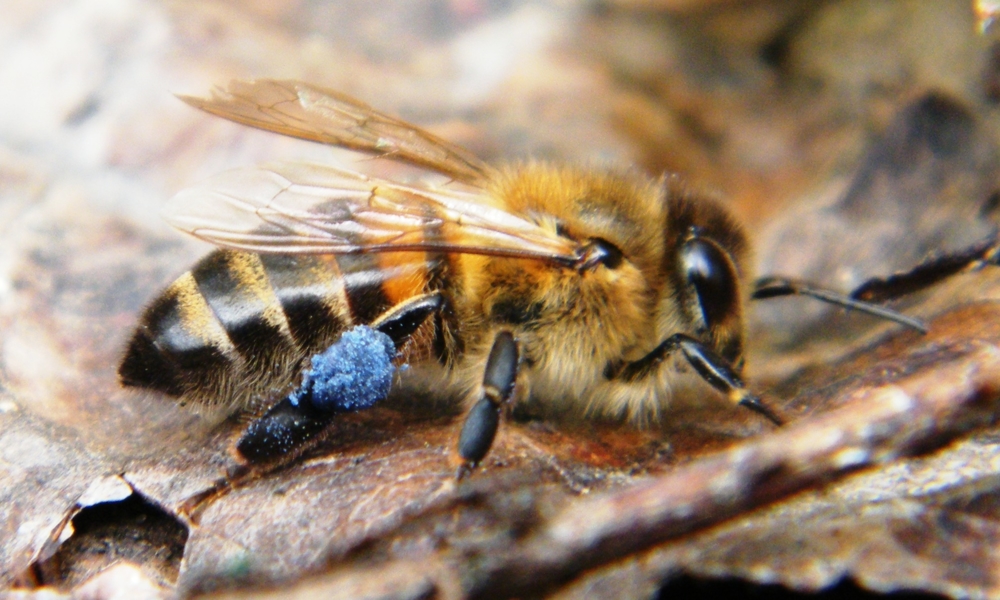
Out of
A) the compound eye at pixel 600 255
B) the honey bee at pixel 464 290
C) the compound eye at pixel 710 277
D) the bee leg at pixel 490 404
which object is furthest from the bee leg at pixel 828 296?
the bee leg at pixel 490 404

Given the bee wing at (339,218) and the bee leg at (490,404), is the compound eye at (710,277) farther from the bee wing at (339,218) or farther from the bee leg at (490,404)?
the bee leg at (490,404)

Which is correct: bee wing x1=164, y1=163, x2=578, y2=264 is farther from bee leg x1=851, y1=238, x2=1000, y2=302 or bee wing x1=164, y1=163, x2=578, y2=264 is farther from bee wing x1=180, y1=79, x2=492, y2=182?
bee leg x1=851, y1=238, x2=1000, y2=302

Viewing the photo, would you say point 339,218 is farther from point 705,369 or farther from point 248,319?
point 705,369

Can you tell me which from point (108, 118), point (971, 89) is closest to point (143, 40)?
point (108, 118)

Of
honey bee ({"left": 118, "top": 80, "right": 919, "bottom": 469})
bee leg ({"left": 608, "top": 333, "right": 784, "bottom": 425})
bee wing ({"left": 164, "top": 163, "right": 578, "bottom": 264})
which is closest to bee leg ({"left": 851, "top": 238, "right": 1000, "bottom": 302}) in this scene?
honey bee ({"left": 118, "top": 80, "right": 919, "bottom": 469})

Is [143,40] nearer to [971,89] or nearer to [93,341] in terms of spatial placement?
[93,341]

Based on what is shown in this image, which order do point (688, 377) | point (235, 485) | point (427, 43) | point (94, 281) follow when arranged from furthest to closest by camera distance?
point (427, 43) < point (94, 281) < point (688, 377) < point (235, 485)
